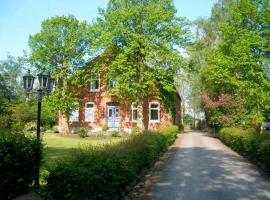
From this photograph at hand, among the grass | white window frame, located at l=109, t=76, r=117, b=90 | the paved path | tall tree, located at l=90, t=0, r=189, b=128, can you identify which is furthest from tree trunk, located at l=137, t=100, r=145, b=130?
the paved path

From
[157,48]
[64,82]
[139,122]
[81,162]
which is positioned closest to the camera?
[81,162]

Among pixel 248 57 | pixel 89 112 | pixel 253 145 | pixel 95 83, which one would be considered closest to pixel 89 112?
pixel 89 112

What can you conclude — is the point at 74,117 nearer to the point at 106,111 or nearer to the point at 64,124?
the point at 64,124

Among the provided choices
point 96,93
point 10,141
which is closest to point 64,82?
point 96,93

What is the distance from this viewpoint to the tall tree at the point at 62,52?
43.7 metres

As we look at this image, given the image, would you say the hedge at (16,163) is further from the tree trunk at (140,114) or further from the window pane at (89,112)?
the window pane at (89,112)

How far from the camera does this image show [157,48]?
129 feet

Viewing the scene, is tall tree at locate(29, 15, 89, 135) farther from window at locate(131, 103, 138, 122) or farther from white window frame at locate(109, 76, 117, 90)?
window at locate(131, 103, 138, 122)

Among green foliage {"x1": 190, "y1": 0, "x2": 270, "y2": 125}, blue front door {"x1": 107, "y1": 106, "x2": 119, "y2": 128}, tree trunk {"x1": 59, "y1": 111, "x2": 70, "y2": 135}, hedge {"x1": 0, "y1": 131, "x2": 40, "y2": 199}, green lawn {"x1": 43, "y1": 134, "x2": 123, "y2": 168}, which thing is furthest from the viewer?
blue front door {"x1": 107, "y1": 106, "x2": 119, "y2": 128}

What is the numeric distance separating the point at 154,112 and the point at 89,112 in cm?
797

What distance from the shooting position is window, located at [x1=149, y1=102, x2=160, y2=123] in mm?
45812

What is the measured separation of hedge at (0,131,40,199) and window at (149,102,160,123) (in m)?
34.5

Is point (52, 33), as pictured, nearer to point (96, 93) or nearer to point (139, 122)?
point (96, 93)

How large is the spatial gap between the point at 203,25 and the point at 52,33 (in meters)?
20.8
